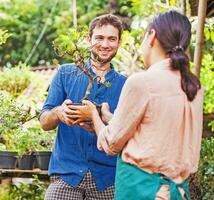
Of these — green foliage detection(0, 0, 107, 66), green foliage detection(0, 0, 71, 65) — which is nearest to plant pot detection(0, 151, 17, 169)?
green foliage detection(0, 0, 107, 66)

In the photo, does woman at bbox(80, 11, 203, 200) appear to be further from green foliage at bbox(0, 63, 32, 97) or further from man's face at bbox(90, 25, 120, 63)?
green foliage at bbox(0, 63, 32, 97)

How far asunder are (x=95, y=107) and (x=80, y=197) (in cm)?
54

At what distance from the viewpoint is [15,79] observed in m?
8.69

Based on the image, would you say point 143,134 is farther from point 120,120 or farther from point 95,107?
point 95,107

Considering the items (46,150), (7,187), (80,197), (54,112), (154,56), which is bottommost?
(7,187)

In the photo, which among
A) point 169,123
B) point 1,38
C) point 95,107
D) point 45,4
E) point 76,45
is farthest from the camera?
point 45,4

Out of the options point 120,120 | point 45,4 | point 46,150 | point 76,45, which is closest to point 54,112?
point 76,45

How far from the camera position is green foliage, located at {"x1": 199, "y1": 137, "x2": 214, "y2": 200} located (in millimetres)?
4643

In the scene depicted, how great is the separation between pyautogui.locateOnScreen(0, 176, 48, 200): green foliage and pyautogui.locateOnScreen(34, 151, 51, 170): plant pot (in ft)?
0.64

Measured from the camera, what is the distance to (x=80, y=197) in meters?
2.93

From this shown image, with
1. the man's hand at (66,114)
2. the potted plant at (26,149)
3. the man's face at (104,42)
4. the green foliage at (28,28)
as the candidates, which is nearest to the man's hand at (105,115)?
the man's hand at (66,114)

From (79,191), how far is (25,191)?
11.1 feet

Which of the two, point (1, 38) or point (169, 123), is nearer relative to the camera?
point (169, 123)

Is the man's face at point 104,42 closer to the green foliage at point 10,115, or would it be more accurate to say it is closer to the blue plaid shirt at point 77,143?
the blue plaid shirt at point 77,143
